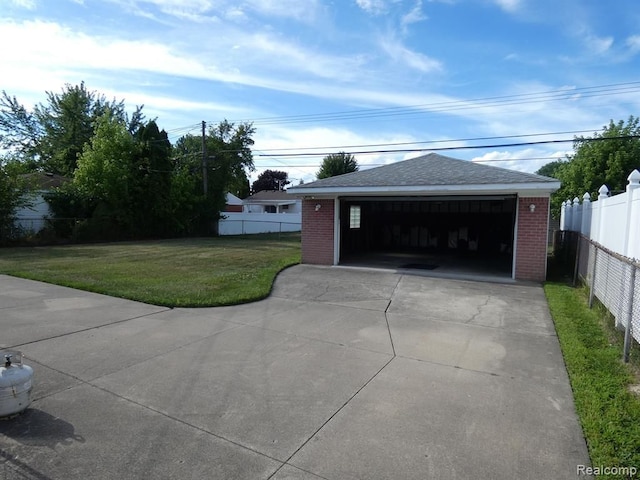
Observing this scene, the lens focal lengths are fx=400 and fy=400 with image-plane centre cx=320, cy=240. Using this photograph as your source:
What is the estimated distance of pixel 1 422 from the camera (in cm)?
321

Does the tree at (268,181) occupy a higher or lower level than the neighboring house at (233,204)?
higher

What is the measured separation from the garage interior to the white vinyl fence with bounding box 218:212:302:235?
14.0 meters

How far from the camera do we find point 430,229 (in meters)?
19.3

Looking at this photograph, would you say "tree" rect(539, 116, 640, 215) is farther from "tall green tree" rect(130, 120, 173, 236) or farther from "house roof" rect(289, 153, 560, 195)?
"tall green tree" rect(130, 120, 173, 236)

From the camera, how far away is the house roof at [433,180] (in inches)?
377

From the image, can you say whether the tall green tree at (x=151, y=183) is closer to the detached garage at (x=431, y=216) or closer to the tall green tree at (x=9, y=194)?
the tall green tree at (x=9, y=194)

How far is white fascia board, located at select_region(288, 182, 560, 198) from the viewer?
9420 millimetres

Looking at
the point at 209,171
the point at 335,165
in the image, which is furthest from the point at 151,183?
the point at 335,165

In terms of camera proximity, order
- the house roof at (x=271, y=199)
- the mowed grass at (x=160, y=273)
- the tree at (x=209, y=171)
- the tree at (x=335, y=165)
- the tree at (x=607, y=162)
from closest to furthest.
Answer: the mowed grass at (x=160, y=273), the tree at (x=607, y=162), the tree at (x=209, y=171), the tree at (x=335, y=165), the house roof at (x=271, y=199)

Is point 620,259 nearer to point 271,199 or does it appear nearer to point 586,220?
point 586,220

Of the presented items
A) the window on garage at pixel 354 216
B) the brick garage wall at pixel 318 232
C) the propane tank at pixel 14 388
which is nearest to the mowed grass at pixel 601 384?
the propane tank at pixel 14 388

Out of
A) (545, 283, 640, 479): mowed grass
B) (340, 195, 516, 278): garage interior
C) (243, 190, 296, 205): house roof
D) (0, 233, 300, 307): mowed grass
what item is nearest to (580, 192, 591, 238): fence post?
(545, 283, 640, 479): mowed grass

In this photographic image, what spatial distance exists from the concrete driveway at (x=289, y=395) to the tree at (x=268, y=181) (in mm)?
71460

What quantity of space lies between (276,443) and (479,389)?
218 cm
